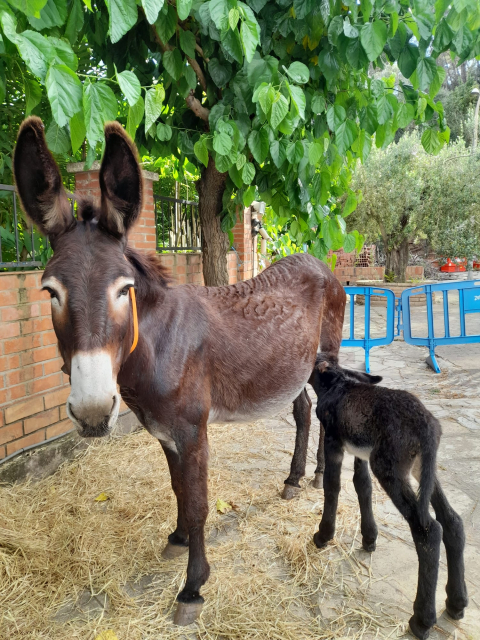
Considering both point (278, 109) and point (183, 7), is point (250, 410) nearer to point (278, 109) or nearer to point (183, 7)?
point (278, 109)

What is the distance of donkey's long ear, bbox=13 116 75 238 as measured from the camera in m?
1.79

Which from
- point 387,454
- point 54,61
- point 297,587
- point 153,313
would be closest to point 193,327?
point 153,313

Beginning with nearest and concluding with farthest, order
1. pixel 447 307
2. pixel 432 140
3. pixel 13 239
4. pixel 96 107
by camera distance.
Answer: pixel 96 107
pixel 432 140
pixel 13 239
pixel 447 307

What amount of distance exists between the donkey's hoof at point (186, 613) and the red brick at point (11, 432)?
1861mm

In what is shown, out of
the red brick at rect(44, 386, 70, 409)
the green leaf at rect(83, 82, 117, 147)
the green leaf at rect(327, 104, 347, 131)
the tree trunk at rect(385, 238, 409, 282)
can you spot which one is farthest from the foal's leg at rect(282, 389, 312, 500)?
the tree trunk at rect(385, 238, 409, 282)

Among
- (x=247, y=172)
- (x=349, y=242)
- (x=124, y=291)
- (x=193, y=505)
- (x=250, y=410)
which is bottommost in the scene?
(x=193, y=505)

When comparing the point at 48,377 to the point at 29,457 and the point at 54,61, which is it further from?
the point at 54,61

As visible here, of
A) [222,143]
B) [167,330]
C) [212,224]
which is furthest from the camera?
[212,224]

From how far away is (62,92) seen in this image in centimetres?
158

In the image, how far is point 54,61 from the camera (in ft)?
5.07

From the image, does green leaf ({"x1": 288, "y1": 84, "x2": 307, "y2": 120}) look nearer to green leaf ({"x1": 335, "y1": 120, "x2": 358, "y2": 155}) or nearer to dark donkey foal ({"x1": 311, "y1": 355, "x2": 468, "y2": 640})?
green leaf ({"x1": 335, "y1": 120, "x2": 358, "y2": 155})

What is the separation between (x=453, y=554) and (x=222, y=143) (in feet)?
8.46

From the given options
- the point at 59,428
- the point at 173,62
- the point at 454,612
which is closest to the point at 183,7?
the point at 173,62

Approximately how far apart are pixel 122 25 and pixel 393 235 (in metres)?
15.4
